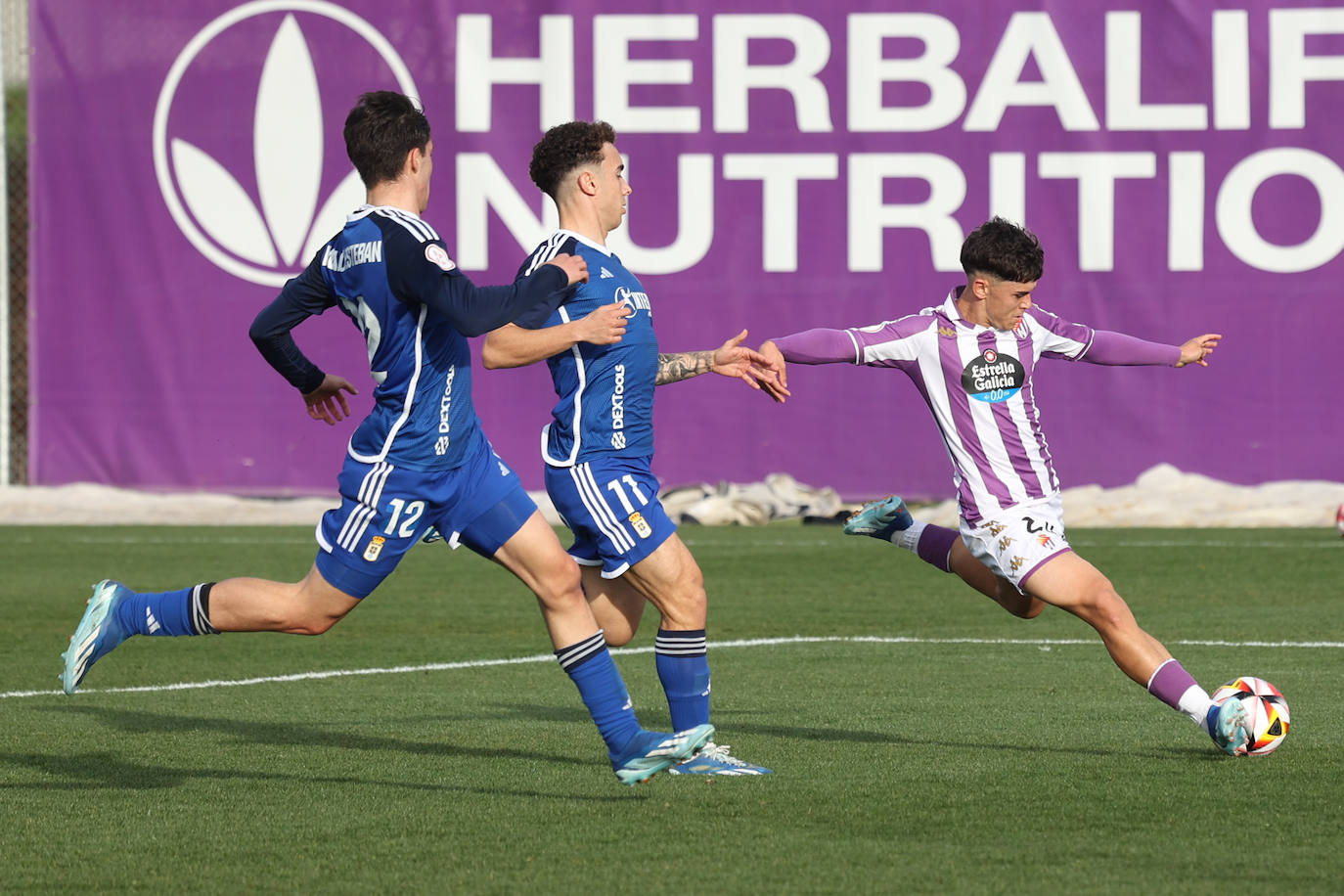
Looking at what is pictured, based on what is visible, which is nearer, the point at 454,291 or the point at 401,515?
the point at 454,291

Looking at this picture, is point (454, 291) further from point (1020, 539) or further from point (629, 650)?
point (629, 650)

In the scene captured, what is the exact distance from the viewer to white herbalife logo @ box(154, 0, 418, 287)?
1794 cm

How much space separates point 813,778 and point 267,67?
13.4 m

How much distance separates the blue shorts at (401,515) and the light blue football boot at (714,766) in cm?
94

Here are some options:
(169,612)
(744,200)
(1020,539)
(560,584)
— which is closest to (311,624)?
(169,612)

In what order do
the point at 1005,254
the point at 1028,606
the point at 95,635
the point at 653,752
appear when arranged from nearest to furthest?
1. the point at 653,752
2. the point at 95,635
3. the point at 1005,254
4. the point at 1028,606

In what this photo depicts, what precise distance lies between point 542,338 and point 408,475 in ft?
1.87

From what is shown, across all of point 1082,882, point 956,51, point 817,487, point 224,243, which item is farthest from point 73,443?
point 1082,882

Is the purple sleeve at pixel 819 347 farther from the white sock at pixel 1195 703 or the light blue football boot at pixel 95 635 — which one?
the light blue football boot at pixel 95 635

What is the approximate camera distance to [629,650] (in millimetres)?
9719

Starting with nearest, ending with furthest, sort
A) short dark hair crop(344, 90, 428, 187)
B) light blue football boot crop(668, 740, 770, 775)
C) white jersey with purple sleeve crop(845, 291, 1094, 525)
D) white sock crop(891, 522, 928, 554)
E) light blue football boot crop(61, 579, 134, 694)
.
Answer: short dark hair crop(344, 90, 428, 187) < light blue football boot crop(61, 579, 134, 694) < light blue football boot crop(668, 740, 770, 775) < white jersey with purple sleeve crop(845, 291, 1094, 525) < white sock crop(891, 522, 928, 554)

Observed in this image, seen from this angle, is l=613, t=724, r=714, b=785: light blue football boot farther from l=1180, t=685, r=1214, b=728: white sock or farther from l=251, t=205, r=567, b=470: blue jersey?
l=1180, t=685, r=1214, b=728: white sock

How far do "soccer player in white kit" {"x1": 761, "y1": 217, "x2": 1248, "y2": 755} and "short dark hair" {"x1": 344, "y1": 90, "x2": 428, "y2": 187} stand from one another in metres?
1.37

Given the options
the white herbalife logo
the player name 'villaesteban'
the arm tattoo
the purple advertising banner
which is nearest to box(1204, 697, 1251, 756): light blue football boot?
the arm tattoo
